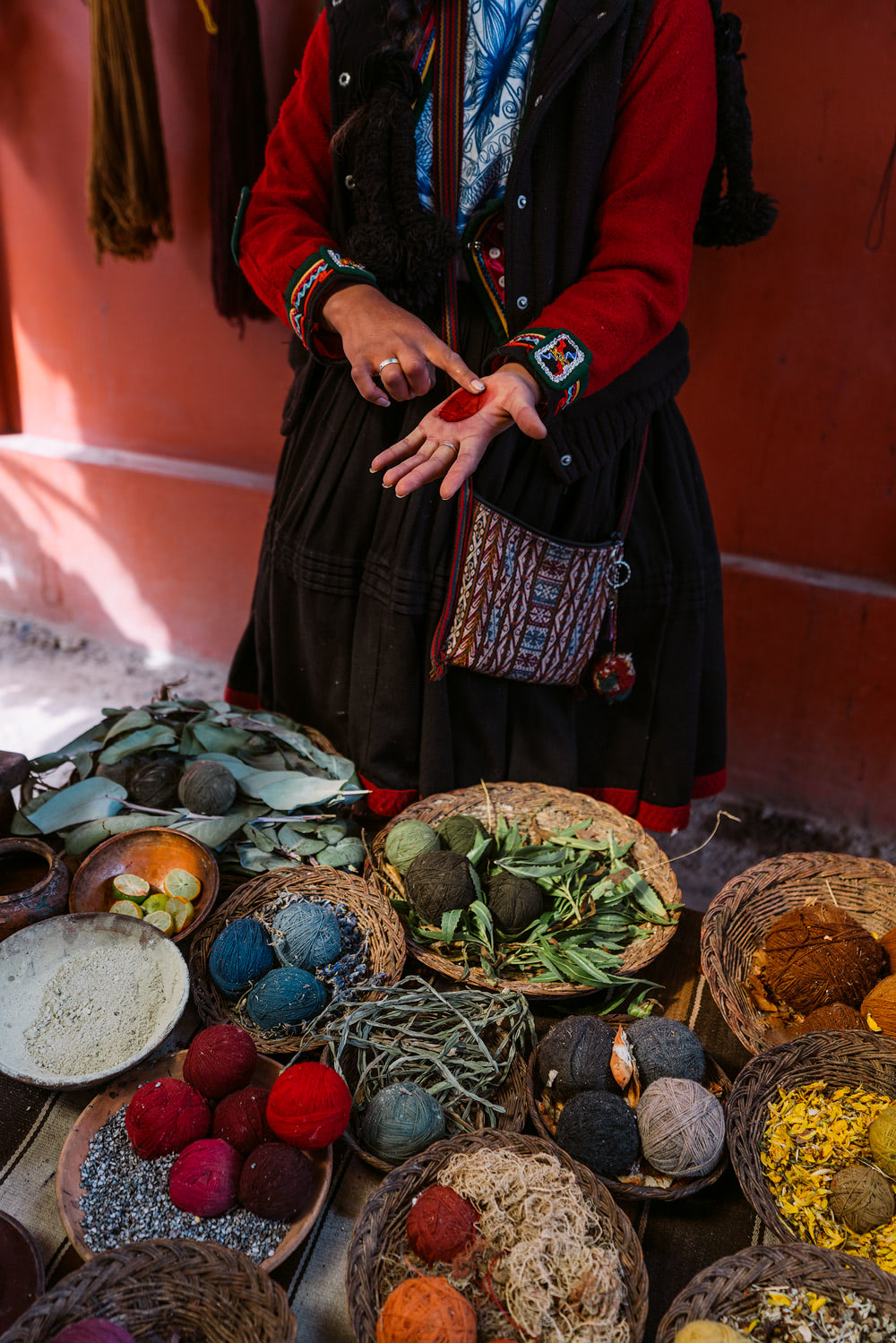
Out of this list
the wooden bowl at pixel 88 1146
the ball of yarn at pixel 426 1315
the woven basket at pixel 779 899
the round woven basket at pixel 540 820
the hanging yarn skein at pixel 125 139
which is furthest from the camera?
the hanging yarn skein at pixel 125 139

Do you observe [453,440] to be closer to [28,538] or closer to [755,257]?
[755,257]

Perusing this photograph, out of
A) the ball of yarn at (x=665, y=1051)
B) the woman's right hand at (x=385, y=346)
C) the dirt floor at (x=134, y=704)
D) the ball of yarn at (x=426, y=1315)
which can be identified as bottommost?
the dirt floor at (x=134, y=704)

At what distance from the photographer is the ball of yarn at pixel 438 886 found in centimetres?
128

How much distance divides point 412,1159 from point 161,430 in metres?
2.73

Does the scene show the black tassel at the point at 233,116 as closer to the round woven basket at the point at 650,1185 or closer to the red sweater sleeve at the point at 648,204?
the red sweater sleeve at the point at 648,204

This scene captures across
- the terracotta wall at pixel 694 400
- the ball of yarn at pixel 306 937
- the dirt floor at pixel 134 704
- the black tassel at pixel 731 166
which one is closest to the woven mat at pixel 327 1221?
the ball of yarn at pixel 306 937

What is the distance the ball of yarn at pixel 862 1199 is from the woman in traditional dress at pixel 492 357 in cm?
77

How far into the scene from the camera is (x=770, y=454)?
230 cm

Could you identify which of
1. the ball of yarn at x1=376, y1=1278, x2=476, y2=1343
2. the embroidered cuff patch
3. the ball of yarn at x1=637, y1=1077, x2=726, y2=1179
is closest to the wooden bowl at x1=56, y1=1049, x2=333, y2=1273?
the ball of yarn at x1=376, y1=1278, x2=476, y2=1343

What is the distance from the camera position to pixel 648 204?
4.13ft

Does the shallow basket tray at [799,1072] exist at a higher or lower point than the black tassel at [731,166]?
lower

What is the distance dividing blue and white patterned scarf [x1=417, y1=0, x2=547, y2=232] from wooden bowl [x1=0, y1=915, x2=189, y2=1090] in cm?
112

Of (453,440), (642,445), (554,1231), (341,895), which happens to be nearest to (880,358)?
(642,445)

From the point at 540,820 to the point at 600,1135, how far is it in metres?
0.57
